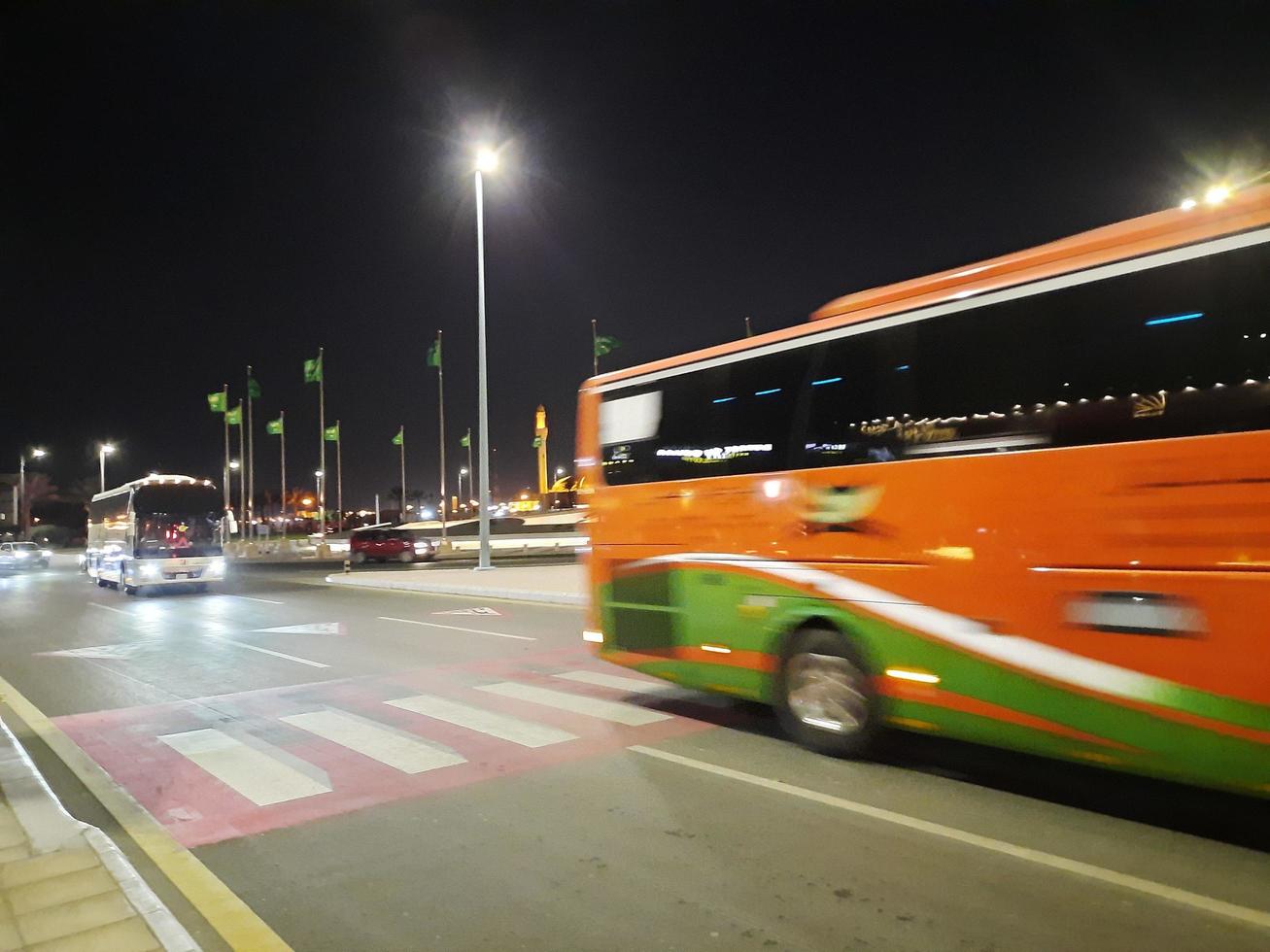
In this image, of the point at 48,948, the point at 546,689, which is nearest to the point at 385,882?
the point at 48,948

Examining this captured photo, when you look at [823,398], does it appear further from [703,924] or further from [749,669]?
[703,924]

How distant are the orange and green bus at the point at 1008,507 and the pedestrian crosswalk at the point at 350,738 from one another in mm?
1405

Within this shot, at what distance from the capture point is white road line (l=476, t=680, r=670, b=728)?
860cm

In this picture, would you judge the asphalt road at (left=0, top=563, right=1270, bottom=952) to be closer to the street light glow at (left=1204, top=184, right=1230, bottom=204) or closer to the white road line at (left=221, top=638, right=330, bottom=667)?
the white road line at (left=221, top=638, right=330, bottom=667)

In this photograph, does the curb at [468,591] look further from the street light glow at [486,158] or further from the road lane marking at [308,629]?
the street light glow at [486,158]

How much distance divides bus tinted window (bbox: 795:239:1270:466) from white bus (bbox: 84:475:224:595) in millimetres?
23051

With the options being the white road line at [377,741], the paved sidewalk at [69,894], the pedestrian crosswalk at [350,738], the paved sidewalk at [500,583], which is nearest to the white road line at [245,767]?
the pedestrian crosswalk at [350,738]

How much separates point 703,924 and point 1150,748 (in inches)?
111

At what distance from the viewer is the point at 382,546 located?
41.3 metres

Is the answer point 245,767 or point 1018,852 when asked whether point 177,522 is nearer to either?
point 245,767

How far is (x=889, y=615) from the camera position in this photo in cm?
643

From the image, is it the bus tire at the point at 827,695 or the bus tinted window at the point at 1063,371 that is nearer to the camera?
the bus tinted window at the point at 1063,371

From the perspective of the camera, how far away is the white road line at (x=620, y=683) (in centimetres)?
999

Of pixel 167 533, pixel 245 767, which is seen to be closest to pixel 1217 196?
pixel 245 767
